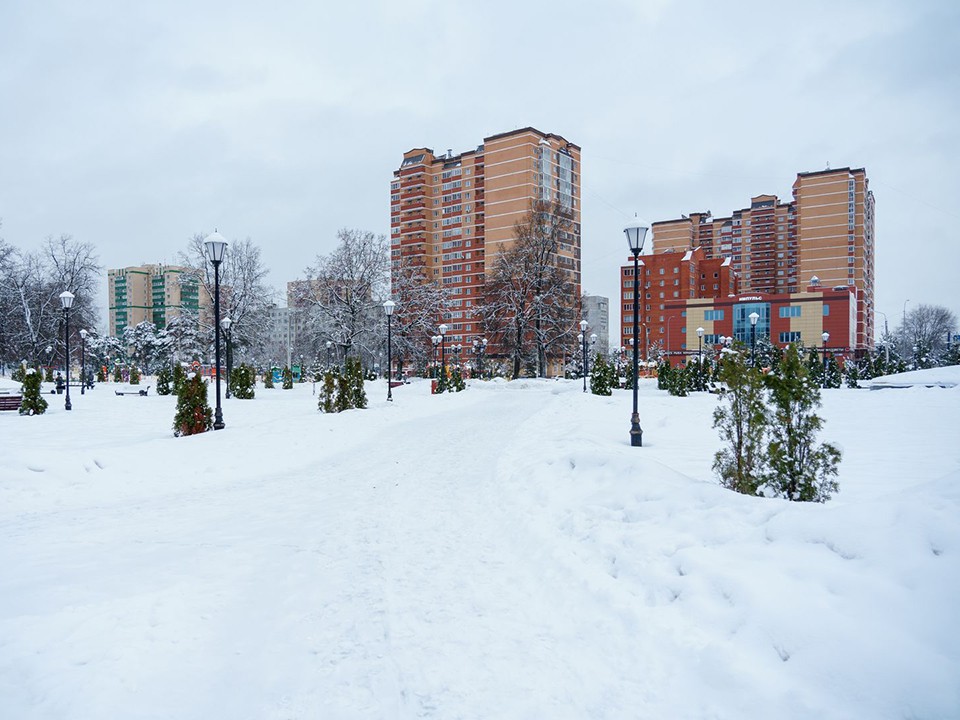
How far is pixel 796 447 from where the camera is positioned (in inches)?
233

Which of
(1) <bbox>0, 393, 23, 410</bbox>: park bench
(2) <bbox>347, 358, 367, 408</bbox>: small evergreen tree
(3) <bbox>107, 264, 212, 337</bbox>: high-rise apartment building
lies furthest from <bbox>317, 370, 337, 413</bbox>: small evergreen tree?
(3) <bbox>107, 264, 212, 337</bbox>: high-rise apartment building

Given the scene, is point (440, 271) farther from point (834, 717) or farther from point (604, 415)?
point (834, 717)

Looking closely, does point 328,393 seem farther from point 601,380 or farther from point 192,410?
point 601,380

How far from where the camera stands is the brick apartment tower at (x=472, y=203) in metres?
74.2

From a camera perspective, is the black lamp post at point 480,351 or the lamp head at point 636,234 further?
the black lamp post at point 480,351

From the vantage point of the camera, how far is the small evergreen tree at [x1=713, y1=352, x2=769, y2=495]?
20.4 ft

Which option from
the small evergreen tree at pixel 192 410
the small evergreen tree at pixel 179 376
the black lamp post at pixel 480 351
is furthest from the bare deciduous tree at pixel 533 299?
the small evergreen tree at pixel 192 410

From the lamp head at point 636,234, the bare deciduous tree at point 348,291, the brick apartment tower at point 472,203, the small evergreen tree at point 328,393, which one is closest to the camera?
the lamp head at point 636,234

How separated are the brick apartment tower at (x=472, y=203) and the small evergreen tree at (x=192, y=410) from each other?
54.0m

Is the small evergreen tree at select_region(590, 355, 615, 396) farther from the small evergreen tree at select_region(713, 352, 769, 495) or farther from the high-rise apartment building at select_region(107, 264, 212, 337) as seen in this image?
the high-rise apartment building at select_region(107, 264, 212, 337)

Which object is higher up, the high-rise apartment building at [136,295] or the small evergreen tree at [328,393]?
the high-rise apartment building at [136,295]

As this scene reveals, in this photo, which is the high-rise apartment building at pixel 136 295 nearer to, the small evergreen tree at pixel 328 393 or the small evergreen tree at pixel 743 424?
the small evergreen tree at pixel 328 393

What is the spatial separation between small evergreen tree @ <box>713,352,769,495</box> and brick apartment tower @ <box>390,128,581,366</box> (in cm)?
6059

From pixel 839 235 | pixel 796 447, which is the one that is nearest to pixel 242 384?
pixel 796 447
